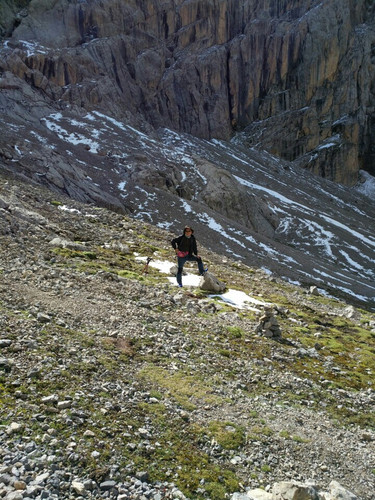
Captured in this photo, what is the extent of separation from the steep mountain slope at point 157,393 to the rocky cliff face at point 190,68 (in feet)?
391

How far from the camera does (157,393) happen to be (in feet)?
35.6

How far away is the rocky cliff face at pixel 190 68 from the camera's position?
453 feet

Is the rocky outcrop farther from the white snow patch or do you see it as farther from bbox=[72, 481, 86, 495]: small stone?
the white snow patch

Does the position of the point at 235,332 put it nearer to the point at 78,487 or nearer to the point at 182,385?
the point at 182,385

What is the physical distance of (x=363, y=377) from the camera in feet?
58.1

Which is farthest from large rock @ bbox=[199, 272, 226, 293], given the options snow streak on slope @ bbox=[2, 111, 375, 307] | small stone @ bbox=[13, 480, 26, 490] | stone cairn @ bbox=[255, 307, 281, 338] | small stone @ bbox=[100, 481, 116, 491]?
snow streak on slope @ bbox=[2, 111, 375, 307]

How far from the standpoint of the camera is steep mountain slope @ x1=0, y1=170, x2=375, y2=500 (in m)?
7.85

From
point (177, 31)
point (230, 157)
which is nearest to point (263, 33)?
point (177, 31)

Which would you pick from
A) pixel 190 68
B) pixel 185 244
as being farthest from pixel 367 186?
pixel 185 244

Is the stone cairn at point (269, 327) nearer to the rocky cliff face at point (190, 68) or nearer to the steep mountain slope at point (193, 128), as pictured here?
the steep mountain slope at point (193, 128)

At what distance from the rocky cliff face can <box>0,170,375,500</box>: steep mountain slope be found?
119124mm

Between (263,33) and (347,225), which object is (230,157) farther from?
(263,33)

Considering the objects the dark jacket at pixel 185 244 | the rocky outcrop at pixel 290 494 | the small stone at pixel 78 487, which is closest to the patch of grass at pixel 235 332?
the dark jacket at pixel 185 244

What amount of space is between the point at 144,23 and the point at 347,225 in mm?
121642
